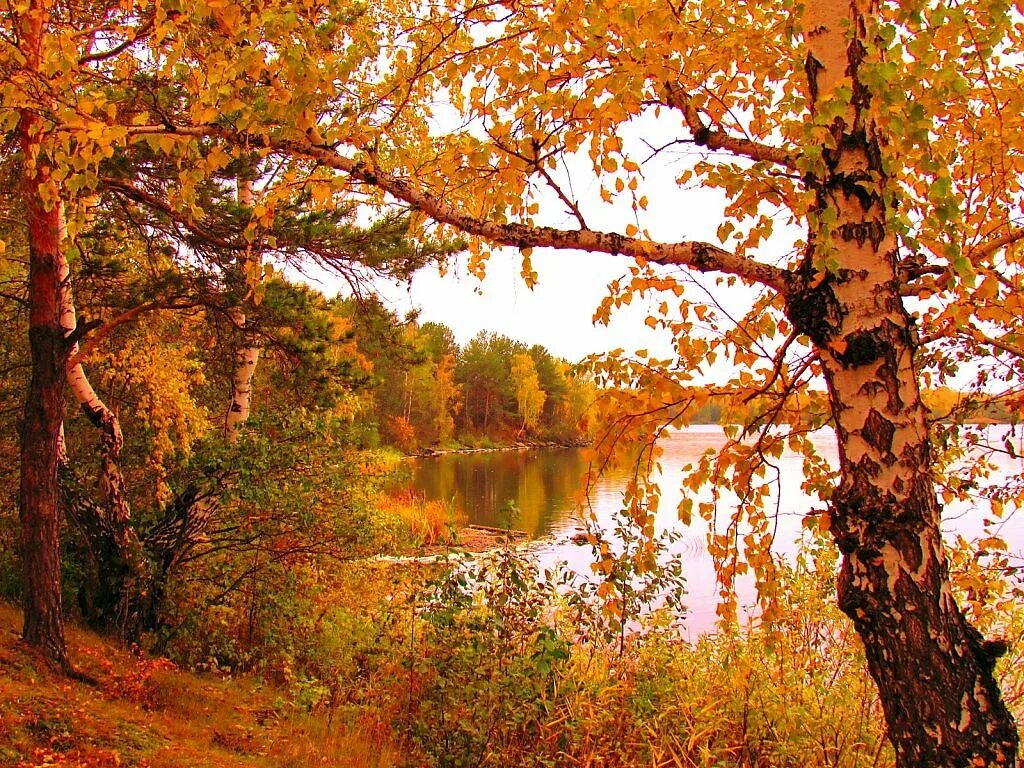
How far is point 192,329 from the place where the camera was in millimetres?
7254

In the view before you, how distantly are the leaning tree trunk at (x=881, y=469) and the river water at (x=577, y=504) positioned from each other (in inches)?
12.7

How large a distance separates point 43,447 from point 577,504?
14.8 feet

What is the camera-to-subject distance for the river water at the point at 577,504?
8.77 m

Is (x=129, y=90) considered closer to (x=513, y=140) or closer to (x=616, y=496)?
(x=513, y=140)

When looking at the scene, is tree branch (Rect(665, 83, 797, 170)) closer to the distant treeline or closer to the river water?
the river water

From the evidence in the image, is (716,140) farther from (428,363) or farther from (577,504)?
(428,363)

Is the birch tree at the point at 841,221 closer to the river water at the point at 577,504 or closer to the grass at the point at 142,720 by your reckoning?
the river water at the point at 577,504

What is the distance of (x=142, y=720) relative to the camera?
4516 millimetres

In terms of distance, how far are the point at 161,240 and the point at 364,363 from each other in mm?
2132

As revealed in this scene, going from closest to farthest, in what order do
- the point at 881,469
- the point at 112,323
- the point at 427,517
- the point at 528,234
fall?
the point at 881,469, the point at 528,234, the point at 112,323, the point at 427,517

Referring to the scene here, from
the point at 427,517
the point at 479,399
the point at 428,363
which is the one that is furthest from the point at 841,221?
the point at 479,399

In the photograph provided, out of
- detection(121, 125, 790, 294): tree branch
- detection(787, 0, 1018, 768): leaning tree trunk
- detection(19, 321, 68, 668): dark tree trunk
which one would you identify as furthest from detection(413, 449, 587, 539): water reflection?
detection(787, 0, 1018, 768): leaning tree trunk

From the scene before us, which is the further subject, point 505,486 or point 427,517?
point 505,486

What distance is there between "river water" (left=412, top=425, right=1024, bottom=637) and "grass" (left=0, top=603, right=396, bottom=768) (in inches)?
80.5
